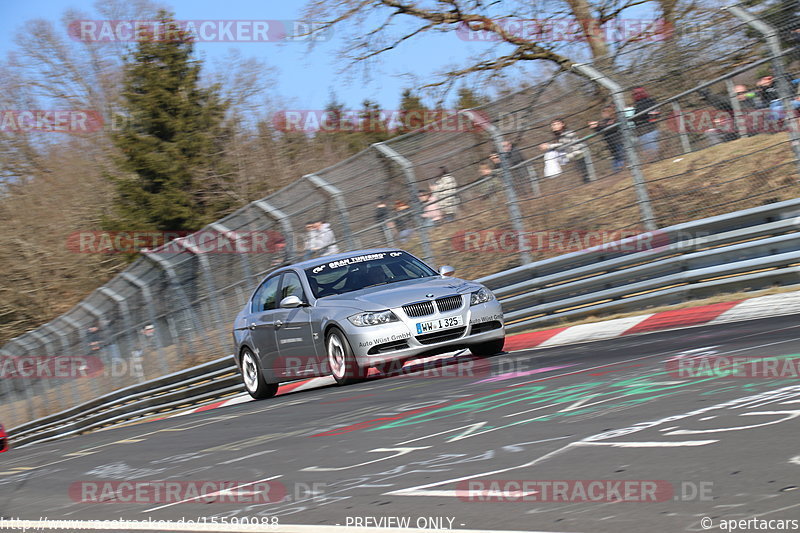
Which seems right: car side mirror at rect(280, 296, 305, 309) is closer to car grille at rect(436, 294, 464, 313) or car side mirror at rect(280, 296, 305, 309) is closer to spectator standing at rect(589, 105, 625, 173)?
car grille at rect(436, 294, 464, 313)

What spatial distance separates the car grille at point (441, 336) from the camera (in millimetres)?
10227

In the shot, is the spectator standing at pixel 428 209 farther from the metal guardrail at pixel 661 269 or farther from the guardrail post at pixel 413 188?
the metal guardrail at pixel 661 269

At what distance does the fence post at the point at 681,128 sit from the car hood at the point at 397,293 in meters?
2.95

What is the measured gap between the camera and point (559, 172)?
1283 centimetres

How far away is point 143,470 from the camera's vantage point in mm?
6977

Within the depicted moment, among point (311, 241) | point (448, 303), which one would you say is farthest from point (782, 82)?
point (311, 241)

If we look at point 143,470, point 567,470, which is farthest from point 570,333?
point 567,470

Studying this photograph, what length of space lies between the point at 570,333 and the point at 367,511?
797 cm

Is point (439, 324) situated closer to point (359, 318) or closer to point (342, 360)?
point (359, 318)

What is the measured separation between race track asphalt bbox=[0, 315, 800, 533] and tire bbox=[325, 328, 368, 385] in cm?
79

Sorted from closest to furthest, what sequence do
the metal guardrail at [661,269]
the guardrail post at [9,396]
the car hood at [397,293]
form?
the car hood at [397,293]
the metal guardrail at [661,269]
the guardrail post at [9,396]

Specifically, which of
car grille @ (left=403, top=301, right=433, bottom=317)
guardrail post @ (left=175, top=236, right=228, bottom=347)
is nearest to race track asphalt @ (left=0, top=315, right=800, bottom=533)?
car grille @ (left=403, top=301, right=433, bottom=317)

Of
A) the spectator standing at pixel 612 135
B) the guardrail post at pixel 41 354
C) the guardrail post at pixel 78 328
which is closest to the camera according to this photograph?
the spectator standing at pixel 612 135

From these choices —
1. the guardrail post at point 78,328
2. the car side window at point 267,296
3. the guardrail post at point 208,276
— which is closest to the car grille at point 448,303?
the car side window at point 267,296
